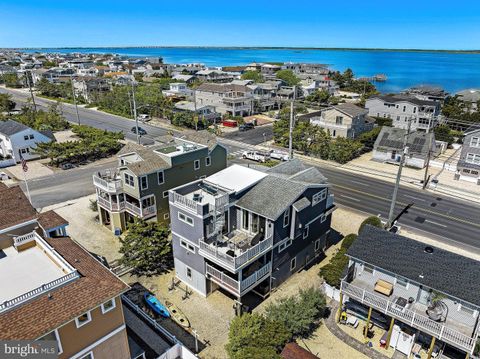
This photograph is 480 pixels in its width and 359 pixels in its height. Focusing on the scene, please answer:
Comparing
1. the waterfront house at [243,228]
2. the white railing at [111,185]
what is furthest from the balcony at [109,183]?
the waterfront house at [243,228]

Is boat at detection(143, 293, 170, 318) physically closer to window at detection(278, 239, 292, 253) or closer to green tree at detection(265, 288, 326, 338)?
green tree at detection(265, 288, 326, 338)

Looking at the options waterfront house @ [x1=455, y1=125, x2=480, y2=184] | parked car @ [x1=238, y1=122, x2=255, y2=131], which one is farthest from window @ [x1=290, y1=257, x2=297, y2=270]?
parked car @ [x1=238, y1=122, x2=255, y2=131]

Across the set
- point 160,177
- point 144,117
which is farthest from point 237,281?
point 144,117

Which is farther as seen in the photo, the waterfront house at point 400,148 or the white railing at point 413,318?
the waterfront house at point 400,148

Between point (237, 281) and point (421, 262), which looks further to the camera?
point (237, 281)

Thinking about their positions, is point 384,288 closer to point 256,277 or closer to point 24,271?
point 256,277

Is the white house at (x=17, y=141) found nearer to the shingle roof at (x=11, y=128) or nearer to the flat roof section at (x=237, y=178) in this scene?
the shingle roof at (x=11, y=128)
